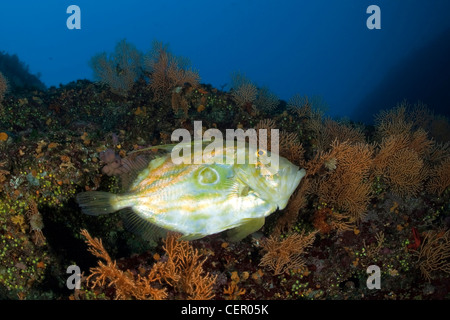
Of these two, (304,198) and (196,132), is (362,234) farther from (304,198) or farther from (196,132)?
(196,132)

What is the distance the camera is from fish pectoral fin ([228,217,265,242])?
2.38 meters

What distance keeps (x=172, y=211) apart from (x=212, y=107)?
3.90 m

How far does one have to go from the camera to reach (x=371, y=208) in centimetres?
387

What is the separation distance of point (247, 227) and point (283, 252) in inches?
35.1

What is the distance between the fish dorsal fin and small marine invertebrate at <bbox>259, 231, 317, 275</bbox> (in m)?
1.29

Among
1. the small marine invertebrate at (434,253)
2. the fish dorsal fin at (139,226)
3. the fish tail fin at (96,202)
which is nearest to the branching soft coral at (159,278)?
the fish dorsal fin at (139,226)

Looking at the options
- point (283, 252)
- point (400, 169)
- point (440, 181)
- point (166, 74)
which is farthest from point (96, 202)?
point (166, 74)

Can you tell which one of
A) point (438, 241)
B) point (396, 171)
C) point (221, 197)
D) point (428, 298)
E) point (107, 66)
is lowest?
point (428, 298)

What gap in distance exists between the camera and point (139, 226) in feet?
7.77

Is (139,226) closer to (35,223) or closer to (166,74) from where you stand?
(35,223)

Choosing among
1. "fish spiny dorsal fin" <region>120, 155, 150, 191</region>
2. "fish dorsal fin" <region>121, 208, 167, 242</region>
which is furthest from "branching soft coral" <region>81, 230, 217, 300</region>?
"fish spiny dorsal fin" <region>120, 155, 150, 191</region>

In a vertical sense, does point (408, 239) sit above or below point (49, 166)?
below

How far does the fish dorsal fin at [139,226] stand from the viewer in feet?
7.75

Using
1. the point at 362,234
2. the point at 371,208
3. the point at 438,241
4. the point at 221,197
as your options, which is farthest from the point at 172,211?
the point at 438,241
